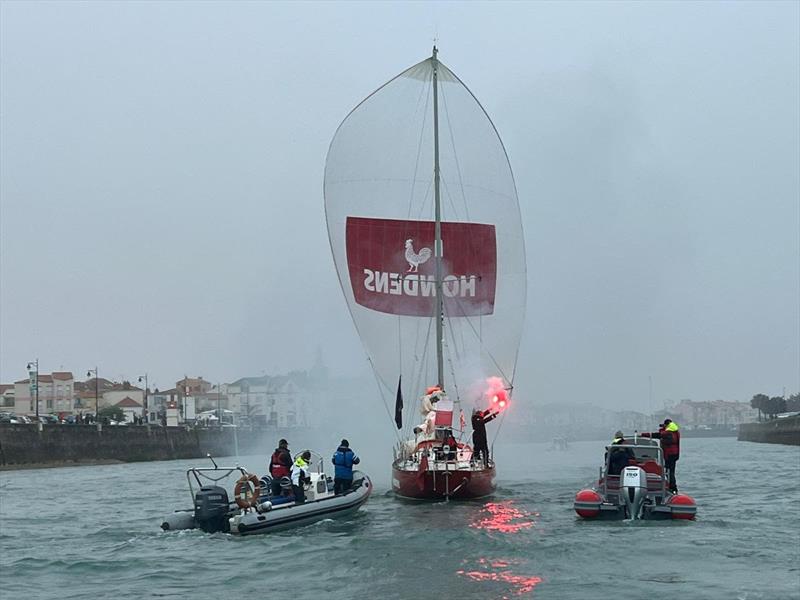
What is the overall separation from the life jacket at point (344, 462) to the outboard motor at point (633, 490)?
22.4 feet

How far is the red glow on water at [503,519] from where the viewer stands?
21828mm

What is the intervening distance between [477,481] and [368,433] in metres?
58.4

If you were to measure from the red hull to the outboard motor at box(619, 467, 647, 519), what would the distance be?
5609 millimetres

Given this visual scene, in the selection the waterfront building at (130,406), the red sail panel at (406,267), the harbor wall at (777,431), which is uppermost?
the red sail panel at (406,267)

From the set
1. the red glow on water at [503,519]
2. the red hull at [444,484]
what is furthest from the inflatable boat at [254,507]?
the red glow on water at [503,519]

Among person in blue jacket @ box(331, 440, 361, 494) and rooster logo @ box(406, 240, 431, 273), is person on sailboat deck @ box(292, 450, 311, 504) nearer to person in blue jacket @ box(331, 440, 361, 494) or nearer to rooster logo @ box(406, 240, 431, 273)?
person in blue jacket @ box(331, 440, 361, 494)

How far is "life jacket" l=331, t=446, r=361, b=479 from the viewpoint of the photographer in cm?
2464

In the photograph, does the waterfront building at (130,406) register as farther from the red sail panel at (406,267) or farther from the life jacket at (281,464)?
the life jacket at (281,464)

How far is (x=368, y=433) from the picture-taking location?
84312 mm

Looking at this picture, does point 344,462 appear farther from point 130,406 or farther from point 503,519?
point 130,406

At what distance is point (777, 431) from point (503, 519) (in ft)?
264

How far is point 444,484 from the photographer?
2625 cm

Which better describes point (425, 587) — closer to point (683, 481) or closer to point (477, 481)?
point (477, 481)

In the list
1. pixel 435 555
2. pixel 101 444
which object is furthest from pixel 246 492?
pixel 101 444
